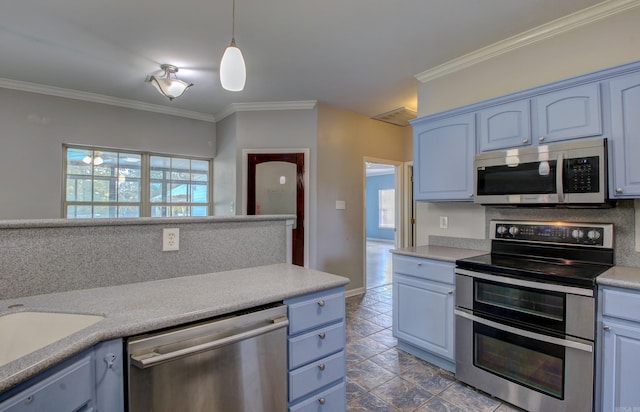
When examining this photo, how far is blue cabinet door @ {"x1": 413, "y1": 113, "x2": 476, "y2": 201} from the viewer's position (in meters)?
2.54

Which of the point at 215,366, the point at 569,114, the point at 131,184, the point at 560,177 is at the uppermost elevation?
the point at 569,114

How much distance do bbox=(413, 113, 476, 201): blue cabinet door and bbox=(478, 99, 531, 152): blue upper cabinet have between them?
9 cm

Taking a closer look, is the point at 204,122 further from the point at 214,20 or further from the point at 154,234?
the point at 154,234

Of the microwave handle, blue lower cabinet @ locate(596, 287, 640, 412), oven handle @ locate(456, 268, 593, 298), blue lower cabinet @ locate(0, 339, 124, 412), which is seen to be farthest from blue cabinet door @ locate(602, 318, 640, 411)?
blue lower cabinet @ locate(0, 339, 124, 412)

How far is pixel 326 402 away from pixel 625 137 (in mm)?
2281

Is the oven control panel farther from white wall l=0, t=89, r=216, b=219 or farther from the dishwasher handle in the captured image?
white wall l=0, t=89, r=216, b=219

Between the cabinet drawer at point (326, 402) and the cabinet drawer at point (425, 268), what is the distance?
3.82ft

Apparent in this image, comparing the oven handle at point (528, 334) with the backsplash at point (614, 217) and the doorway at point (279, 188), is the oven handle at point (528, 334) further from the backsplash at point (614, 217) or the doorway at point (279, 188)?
the doorway at point (279, 188)

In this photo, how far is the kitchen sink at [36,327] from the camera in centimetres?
109

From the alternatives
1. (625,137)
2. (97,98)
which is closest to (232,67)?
(625,137)

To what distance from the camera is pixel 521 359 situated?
1.90m

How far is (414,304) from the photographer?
2.55 metres

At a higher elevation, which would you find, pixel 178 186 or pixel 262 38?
pixel 262 38

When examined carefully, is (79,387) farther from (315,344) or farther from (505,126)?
(505,126)
